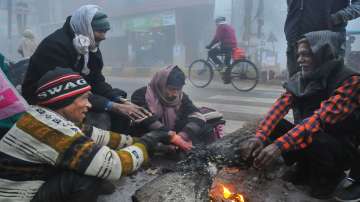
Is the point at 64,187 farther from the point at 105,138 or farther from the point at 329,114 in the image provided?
the point at 329,114

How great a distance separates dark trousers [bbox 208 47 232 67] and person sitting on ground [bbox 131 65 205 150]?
6354 mm

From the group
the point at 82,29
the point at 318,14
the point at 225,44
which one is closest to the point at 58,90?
the point at 82,29

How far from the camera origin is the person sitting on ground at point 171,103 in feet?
12.3

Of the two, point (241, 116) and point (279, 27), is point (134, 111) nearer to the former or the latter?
point (241, 116)

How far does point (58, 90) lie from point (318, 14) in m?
2.71

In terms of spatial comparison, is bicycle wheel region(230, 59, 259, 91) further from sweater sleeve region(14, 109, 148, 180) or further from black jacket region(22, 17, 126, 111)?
sweater sleeve region(14, 109, 148, 180)

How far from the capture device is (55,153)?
6.67 ft

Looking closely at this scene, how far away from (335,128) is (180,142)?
49.2 inches

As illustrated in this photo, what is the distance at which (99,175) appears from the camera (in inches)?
85.9

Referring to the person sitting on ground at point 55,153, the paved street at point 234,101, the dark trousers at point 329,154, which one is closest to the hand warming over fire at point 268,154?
the dark trousers at point 329,154

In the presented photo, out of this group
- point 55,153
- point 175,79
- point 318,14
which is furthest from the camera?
point 175,79

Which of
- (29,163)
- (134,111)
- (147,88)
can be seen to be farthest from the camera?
(147,88)

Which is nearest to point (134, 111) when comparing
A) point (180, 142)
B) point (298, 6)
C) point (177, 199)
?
point (180, 142)

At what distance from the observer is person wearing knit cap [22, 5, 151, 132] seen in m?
3.19
